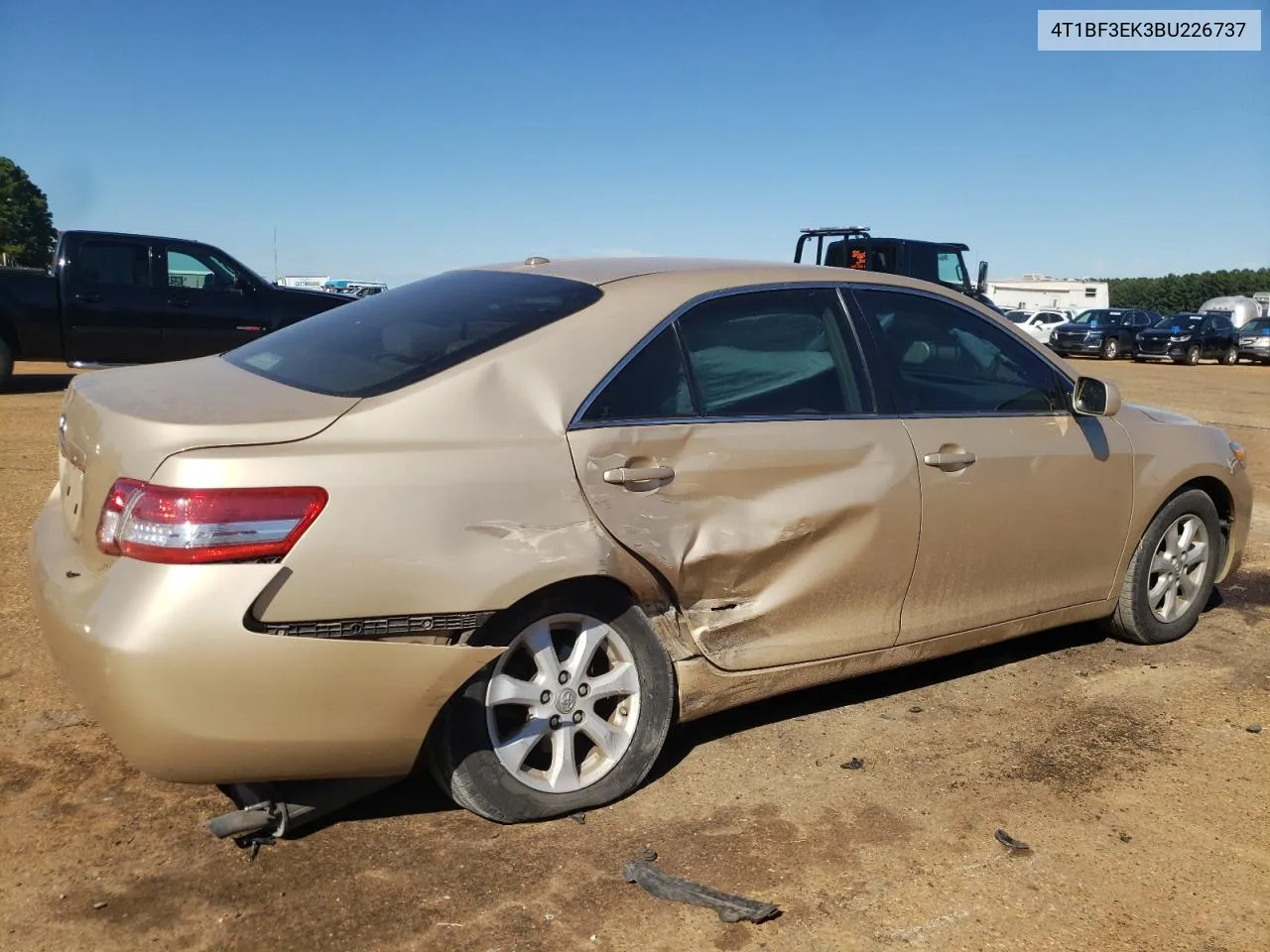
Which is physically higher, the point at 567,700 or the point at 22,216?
the point at 22,216

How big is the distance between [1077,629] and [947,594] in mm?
1597

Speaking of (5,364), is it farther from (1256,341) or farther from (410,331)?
(1256,341)

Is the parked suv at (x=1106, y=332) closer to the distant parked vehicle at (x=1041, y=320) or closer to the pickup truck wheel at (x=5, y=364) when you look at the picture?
the distant parked vehicle at (x=1041, y=320)

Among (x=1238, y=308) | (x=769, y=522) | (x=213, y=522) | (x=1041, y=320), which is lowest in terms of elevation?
(x=769, y=522)

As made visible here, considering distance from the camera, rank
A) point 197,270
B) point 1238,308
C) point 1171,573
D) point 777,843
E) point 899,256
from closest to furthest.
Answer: point 777,843, point 1171,573, point 197,270, point 899,256, point 1238,308

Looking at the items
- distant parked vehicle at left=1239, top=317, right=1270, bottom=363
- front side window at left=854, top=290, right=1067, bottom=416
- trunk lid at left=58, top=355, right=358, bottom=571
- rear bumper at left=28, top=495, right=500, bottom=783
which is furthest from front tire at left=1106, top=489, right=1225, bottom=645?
distant parked vehicle at left=1239, top=317, right=1270, bottom=363

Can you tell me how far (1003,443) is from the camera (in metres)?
3.99

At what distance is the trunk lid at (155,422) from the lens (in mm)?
2688

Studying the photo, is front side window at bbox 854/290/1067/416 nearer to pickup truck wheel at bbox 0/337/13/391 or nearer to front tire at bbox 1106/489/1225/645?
front tire at bbox 1106/489/1225/645

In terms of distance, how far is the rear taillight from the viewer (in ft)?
8.45

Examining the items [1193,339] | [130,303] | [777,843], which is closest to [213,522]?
[777,843]

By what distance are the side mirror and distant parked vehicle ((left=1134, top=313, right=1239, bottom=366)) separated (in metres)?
30.4

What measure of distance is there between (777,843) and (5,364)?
1222cm

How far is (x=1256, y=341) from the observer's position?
31.8m
